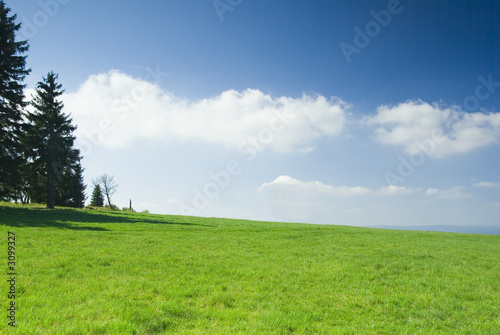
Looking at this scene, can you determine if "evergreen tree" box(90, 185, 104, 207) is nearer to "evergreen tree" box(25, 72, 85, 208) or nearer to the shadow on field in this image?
"evergreen tree" box(25, 72, 85, 208)

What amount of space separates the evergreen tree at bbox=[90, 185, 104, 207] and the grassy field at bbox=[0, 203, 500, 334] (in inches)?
3402

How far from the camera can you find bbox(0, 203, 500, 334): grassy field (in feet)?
25.9

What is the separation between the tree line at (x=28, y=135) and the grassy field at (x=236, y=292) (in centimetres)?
2735

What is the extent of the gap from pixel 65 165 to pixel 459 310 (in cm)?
5653

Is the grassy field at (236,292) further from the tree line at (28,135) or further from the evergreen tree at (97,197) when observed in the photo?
the evergreen tree at (97,197)

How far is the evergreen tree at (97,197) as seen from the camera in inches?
3750

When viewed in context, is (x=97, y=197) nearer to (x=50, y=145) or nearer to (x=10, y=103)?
(x=50, y=145)

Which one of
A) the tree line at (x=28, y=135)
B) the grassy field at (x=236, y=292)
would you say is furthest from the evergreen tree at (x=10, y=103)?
the grassy field at (x=236, y=292)

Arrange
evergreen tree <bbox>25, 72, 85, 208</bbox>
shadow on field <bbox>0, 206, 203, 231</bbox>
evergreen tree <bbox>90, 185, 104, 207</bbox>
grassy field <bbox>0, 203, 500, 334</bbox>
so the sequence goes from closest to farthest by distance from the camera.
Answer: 1. grassy field <bbox>0, 203, 500, 334</bbox>
2. shadow on field <bbox>0, 206, 203, 231</bbox>
3. evergreen tree <bbox>25, 72, 85, 208</bbox>
4. evergreen tree <bbox>90, 185, 104, 207</bbox>

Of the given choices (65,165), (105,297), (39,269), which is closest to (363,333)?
(105,297)

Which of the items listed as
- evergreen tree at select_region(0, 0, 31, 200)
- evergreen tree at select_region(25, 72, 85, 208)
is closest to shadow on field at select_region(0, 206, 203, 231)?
evergreen tree at select_region(0, 0, 31, 200)

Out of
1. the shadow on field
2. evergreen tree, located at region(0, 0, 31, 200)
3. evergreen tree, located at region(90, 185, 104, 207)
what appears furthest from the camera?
evergreen tree, located at region(90, 185, 104, 207)

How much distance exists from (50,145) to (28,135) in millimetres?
3287

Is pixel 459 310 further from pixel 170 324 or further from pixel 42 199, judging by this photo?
pixel 42 199
